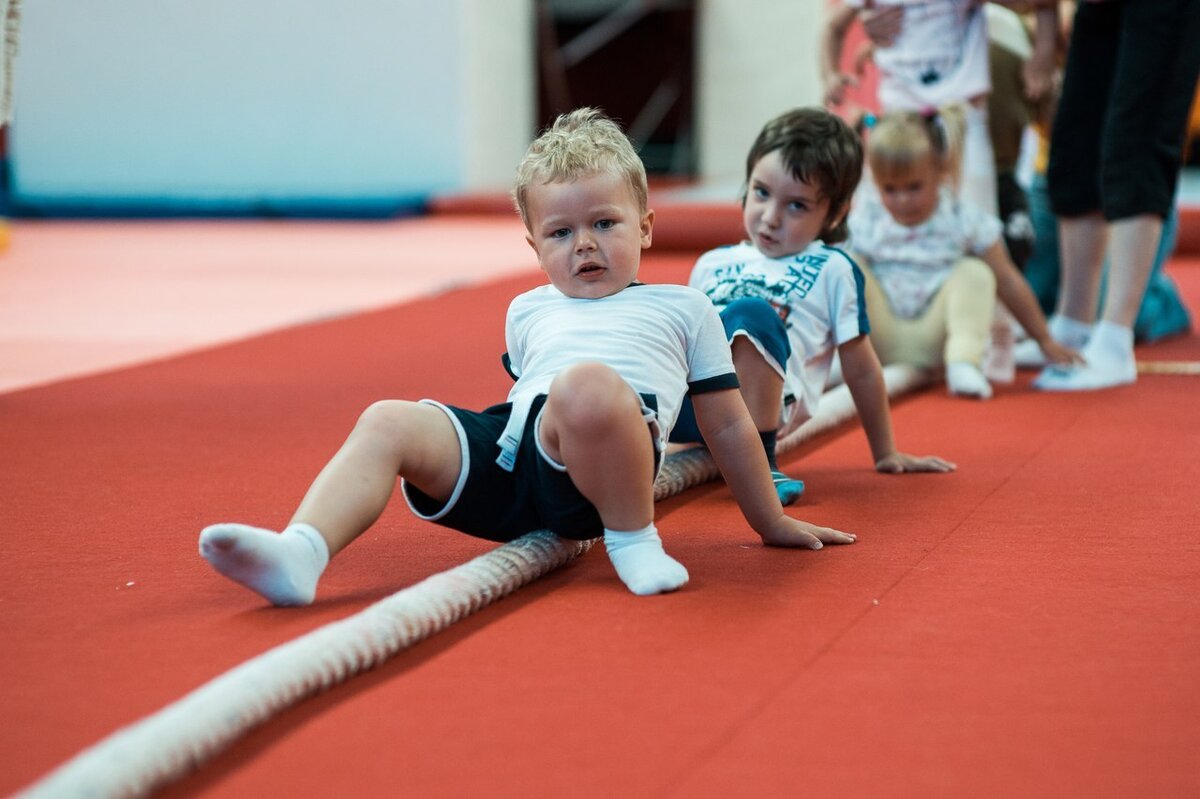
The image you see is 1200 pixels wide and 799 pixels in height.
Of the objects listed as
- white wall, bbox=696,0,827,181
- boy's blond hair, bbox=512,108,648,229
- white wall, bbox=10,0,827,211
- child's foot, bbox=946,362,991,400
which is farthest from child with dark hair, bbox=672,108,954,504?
white wall, bbox=696,0,827,181

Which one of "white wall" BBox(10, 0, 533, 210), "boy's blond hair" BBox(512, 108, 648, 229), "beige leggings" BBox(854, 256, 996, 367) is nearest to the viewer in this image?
"boy's blond hair" BBox(512, 108, 648, 229)

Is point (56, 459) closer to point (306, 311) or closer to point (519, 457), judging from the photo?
point (519, 457)

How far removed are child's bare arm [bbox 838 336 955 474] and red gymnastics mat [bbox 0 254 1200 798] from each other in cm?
4

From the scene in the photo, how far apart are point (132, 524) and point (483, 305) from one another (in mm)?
2403

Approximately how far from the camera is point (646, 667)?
1.19m

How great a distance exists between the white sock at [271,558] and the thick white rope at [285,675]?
0.10 metres

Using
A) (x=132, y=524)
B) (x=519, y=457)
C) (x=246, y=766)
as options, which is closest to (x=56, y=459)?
(x=132, y=524)

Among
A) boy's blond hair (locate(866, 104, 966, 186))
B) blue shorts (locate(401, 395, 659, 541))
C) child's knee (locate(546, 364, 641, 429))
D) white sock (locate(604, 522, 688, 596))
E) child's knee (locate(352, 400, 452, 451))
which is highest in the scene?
boy's blond hair (locate(866, 104, 966, 186))

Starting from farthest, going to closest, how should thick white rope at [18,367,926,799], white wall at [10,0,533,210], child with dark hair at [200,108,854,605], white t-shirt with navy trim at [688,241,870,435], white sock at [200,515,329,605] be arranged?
1. white wall at [10,0,533,210]
2. white t-shirt with navy trim at [688,241,870,435]
3. child with dark hair at [200,108,854,605]
4. white sock at [200,515,329,605]
5. thick white rope at [18,367,926,799]

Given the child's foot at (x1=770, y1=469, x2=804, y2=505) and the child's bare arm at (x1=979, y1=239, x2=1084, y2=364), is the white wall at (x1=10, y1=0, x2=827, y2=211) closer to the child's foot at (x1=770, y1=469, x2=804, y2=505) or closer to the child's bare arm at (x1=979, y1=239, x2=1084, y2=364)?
the child's bare arm at (x1=979, y1=239, x2=1084, y2=364)

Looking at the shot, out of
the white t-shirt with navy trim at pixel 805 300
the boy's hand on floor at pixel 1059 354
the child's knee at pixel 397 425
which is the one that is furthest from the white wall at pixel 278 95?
the child's knee at pixel 397 425

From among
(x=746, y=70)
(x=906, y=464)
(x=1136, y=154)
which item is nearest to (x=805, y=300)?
(x=906, y=464)

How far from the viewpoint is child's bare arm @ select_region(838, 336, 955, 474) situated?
1.91 metres

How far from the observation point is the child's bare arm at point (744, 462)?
59.8 inches
